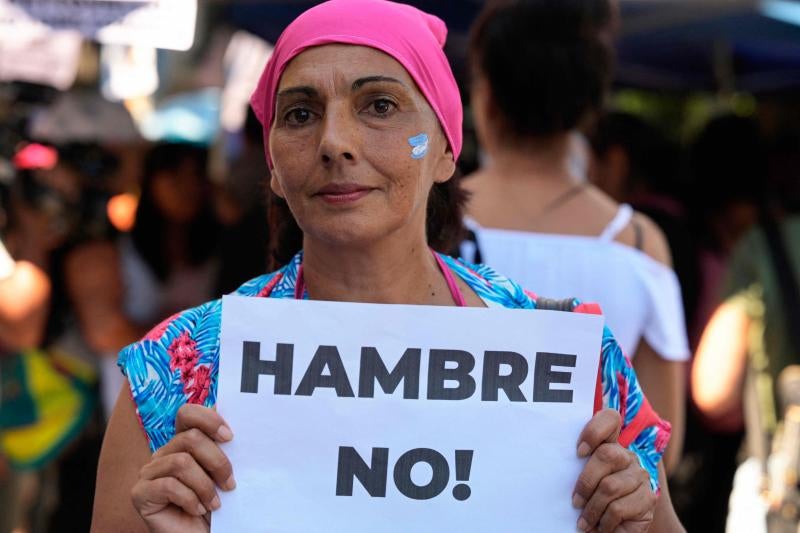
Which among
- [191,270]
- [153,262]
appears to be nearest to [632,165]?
[191,270]

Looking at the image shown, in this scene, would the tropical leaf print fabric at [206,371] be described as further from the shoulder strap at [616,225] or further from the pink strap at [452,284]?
the shoulder strap at [616,225]

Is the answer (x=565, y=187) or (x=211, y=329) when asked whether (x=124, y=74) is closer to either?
(x=565, y=187)

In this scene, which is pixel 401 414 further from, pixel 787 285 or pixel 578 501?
pixel 787 285

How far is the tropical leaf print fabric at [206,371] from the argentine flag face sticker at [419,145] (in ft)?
1.06

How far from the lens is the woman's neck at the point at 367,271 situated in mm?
2164

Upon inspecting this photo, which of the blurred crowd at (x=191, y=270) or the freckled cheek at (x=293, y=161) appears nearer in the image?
the freckled cheek at (x=293, y=161)

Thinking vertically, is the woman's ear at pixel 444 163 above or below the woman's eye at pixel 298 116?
above

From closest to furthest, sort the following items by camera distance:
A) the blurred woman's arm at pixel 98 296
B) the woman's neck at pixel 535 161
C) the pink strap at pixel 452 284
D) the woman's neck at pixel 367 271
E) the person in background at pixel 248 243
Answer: the woman's neck at pixel 367 271
the pink strap at pixel 452 284
the woman's neck at pixel 535 161
the person in background at pixel 248 243
the blurred woman's arm at pixel 98 296

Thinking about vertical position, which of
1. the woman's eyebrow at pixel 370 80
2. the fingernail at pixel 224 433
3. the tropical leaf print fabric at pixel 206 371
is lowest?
the fingernail at pixel 224 433

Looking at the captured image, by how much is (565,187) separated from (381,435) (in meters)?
1.40

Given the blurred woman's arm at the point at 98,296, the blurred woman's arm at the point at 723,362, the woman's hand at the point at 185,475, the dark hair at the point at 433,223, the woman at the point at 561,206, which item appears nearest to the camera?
the woman's hand at the point at 185,475

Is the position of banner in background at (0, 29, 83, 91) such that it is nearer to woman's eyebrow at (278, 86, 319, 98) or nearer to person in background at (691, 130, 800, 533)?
person in background at (691, 130, 800, 533)

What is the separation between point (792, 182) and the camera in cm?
615

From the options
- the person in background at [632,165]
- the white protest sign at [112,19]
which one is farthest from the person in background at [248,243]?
the person in background at [632,165]
